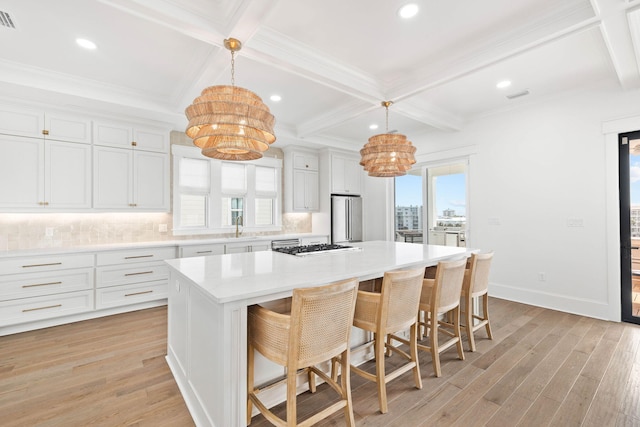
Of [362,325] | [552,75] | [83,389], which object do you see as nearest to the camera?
[362,325]

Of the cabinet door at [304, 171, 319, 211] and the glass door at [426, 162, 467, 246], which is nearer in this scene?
the glass door at [426, 162, 467, 246]

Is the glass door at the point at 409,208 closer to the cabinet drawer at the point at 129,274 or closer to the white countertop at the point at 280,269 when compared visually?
the white countertop at the point at 280,269

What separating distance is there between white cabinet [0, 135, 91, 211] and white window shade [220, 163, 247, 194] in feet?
6.14

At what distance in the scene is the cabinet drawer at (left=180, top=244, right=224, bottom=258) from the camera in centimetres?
419

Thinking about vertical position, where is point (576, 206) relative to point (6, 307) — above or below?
above

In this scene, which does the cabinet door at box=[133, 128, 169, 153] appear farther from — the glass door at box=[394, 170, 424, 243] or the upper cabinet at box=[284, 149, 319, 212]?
the glass door at box=[394, 170, 424, 243]

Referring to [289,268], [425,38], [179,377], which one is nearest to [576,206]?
[425,38]

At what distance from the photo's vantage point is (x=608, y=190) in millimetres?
3527

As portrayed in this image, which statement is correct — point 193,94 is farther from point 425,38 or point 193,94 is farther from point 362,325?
point 362,325

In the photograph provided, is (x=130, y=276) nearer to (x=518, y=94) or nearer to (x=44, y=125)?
Answer: (x=44, y=125)

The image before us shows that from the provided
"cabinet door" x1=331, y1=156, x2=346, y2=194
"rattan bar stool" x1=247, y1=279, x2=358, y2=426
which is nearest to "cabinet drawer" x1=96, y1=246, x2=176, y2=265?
"rattan bar stool" x1=247, y1=279, x2=358, y2=426

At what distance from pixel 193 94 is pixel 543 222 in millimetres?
4907

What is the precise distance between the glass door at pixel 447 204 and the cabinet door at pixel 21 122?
5836mm

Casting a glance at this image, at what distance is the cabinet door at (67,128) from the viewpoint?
140 inches
